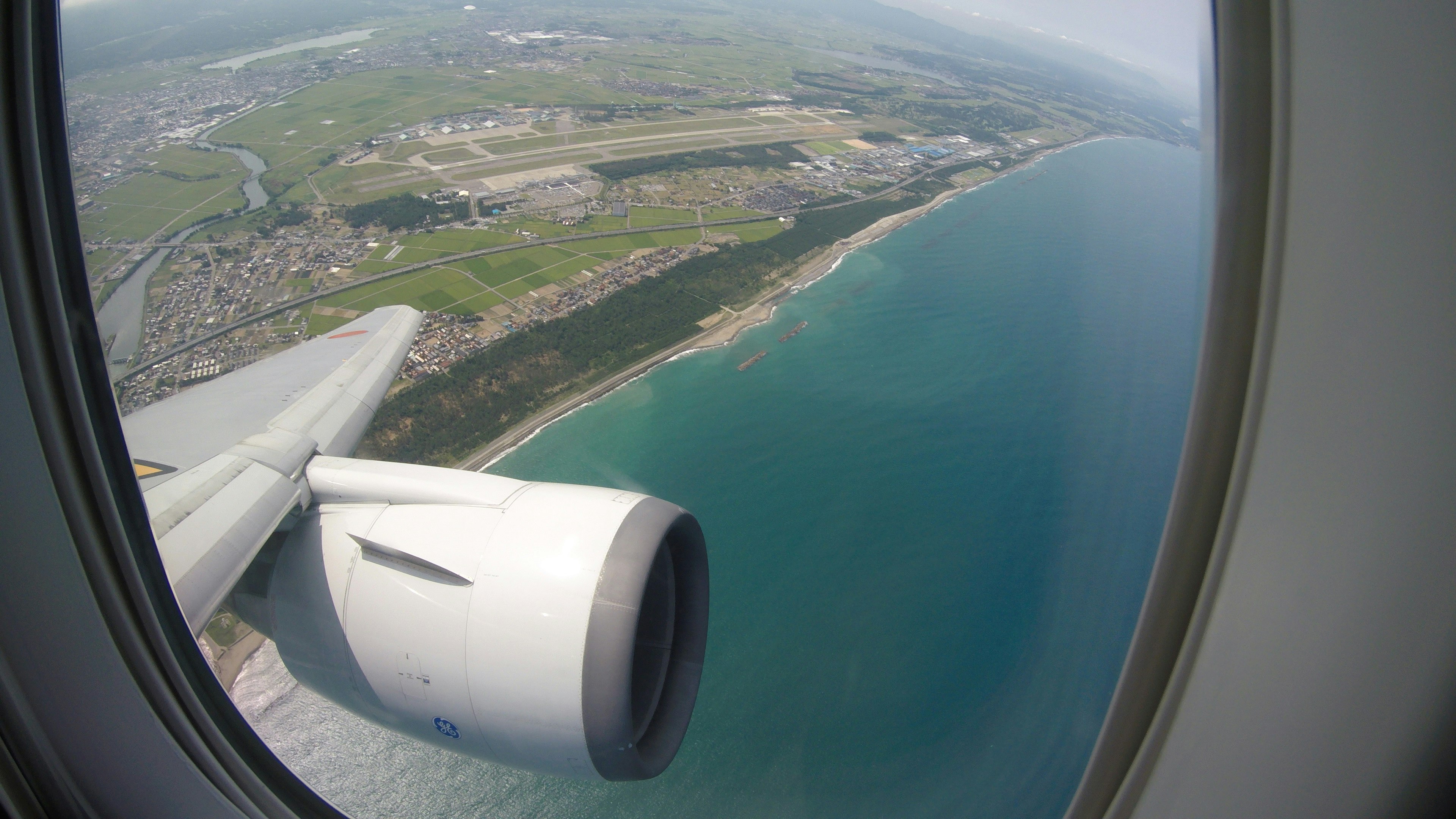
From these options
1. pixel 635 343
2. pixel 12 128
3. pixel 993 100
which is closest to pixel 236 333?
pixel 635 343

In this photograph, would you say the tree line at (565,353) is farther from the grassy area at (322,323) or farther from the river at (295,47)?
the river at (295,47)

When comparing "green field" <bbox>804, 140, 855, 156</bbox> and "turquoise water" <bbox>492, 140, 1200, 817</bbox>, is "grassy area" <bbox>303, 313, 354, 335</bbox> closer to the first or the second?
"turquoise water" <bbox>492, 140, 1200, 817</bbox>

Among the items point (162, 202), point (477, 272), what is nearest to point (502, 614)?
point (477, 272)

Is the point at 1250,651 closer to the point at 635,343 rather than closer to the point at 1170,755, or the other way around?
the point at 1170,755

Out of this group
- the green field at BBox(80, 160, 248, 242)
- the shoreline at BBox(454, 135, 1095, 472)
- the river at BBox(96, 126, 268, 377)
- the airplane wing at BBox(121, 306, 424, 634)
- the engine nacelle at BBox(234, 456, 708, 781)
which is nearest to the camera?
the engine nacelle at BBox(234, 456, 708, 781)

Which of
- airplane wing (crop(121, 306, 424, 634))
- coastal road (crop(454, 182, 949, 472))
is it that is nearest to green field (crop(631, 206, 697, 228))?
coastal road (crop(454, 182, 949, 472))

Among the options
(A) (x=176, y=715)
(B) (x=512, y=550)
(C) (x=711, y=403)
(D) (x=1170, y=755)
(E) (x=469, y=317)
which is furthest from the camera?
(E) (x=469, y=317)
